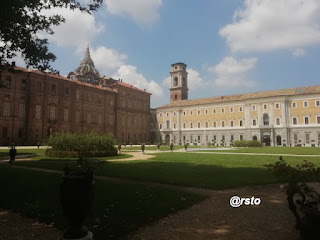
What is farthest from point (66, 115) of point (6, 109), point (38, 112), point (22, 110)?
point (6, 109)

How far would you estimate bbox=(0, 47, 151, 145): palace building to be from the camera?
115 feet

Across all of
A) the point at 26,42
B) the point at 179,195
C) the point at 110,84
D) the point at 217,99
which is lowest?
the point at 179,195

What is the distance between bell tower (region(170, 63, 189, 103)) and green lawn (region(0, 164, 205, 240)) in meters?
65.5

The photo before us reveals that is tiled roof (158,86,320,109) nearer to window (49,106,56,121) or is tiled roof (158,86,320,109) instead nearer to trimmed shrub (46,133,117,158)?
window (49,106,56,121)

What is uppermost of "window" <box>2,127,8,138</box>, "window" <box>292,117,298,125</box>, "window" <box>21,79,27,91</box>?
"window" <box>21,79,27,91</box>

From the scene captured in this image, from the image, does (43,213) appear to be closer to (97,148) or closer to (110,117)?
(97,148)

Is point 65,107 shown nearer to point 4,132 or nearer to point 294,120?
point 4,132

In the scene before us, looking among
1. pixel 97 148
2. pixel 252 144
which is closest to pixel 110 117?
pixel 252 144

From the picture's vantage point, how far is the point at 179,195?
6137mm

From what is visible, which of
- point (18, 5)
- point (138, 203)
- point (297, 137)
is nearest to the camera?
point (138, 203)

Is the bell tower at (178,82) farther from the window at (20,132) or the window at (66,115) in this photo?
the window at (20,132)

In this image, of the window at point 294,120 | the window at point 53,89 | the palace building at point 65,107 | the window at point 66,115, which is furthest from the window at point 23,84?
the window at point 294,120

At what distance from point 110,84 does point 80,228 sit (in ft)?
176

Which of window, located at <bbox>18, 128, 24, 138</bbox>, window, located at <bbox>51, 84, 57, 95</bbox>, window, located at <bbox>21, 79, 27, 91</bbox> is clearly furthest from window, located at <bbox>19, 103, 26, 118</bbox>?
window, located at <bbox>51, 84, 57, 95</bbox>
